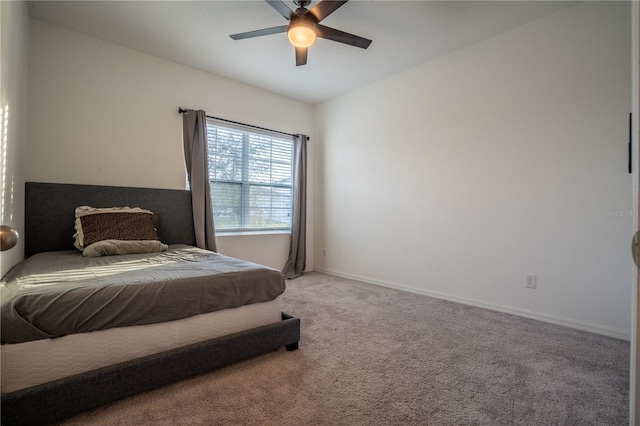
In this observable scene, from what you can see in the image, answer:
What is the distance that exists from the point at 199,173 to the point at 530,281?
11.4 ft

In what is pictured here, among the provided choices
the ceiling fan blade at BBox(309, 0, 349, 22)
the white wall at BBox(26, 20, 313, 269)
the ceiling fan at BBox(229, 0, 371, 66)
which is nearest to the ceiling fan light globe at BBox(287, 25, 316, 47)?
the ceiling fan at BBox(229, 0, 371, 66)

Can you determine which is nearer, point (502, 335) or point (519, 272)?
point (502, 335)

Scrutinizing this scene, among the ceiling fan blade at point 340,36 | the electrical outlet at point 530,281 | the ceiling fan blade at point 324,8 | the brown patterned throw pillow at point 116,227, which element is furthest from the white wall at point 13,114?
the electrical outlet at point 530,281

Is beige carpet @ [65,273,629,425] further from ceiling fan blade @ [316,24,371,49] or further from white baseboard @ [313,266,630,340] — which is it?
ceiling fan blade @ [316,24,371,49]

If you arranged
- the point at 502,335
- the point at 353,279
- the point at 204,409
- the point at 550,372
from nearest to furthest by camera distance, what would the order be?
the point at 204,409, the point at 550,372, the point at 502,335, the point at 353,279

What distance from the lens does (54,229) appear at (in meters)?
2.67

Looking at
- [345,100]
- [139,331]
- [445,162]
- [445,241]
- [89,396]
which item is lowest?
[89,396]

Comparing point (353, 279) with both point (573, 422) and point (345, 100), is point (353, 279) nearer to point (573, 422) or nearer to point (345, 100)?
point (345, 100)

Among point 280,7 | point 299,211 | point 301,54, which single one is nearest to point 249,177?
point 299,211

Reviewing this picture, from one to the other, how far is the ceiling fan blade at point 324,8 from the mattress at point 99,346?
2.05 metres

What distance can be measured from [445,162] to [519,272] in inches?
50.6

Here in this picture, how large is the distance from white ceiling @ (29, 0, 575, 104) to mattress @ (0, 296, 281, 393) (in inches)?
95.2

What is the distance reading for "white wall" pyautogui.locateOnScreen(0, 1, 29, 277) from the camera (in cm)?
167

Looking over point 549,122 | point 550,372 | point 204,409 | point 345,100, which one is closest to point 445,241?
point 549,122
